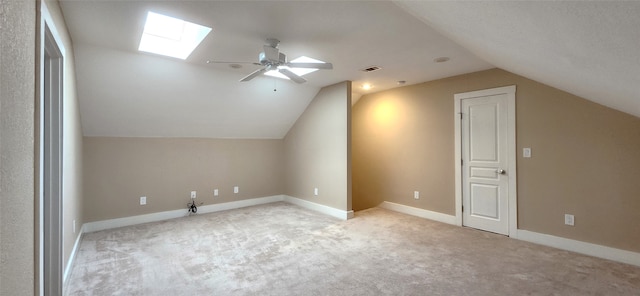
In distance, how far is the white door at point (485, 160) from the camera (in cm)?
388

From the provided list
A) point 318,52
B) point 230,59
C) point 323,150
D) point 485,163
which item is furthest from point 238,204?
point 485,163

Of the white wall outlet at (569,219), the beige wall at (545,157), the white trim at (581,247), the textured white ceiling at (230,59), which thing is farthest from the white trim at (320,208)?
the white wall outlet at (569,219)

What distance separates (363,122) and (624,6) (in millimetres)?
4758

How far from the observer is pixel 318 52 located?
129 inches

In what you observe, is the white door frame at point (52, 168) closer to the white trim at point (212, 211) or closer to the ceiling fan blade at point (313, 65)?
the ceiling fan blade at point (313, 65)

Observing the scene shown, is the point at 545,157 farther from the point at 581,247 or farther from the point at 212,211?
the point at 212,211

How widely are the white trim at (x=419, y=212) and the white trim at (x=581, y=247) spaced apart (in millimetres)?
914

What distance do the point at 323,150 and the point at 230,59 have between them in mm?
2299

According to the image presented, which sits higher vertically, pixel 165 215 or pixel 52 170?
pixel 52 170

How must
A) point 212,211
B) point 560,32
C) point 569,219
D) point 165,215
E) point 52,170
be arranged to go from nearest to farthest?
point 560,32 → point 52,170 → point 569,219 → point 165,215 → point 212,211

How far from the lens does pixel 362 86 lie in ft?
16.4

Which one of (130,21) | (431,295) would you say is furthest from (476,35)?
(130,21)

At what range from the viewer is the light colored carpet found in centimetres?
245

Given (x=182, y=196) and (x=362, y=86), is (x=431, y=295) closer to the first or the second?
(x=362, y=86)
